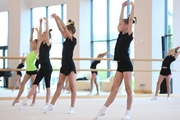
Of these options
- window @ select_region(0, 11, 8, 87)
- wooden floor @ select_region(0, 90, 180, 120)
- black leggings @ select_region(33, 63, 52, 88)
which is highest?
window @ select_region(0, 11, 8, 87)

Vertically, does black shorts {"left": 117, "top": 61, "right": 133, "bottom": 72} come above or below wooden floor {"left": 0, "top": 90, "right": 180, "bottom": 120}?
above

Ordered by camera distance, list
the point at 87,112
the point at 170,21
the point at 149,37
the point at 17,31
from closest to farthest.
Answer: the point at 87,112, the point at 149,37, the point at 170,21, the point at 17,31

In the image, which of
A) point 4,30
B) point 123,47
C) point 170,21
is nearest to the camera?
point 123,47

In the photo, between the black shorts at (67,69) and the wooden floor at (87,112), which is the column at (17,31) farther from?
the black shorts at (67,69)

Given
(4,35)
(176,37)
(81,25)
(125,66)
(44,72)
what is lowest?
(44,72)

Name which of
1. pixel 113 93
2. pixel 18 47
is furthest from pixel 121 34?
pixel 18 47

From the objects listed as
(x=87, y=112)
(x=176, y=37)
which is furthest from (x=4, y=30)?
(x=87, y=112)

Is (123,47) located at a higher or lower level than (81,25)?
lower

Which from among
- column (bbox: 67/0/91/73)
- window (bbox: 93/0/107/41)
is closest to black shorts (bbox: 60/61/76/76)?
column (bbox: 67/0/91/73)

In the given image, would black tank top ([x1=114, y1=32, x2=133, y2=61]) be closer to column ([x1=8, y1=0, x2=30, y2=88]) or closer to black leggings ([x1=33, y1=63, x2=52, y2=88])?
black leggings ([x1=33, y1=63, x2=52, y2=88])

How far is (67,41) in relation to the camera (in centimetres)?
407

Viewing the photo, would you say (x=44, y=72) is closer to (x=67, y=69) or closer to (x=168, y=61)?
(x=67, y=69)

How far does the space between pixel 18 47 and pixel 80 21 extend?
11.0 ft

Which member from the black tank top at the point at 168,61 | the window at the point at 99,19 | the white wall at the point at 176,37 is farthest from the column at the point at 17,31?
the black tank top at the point at 168,61
